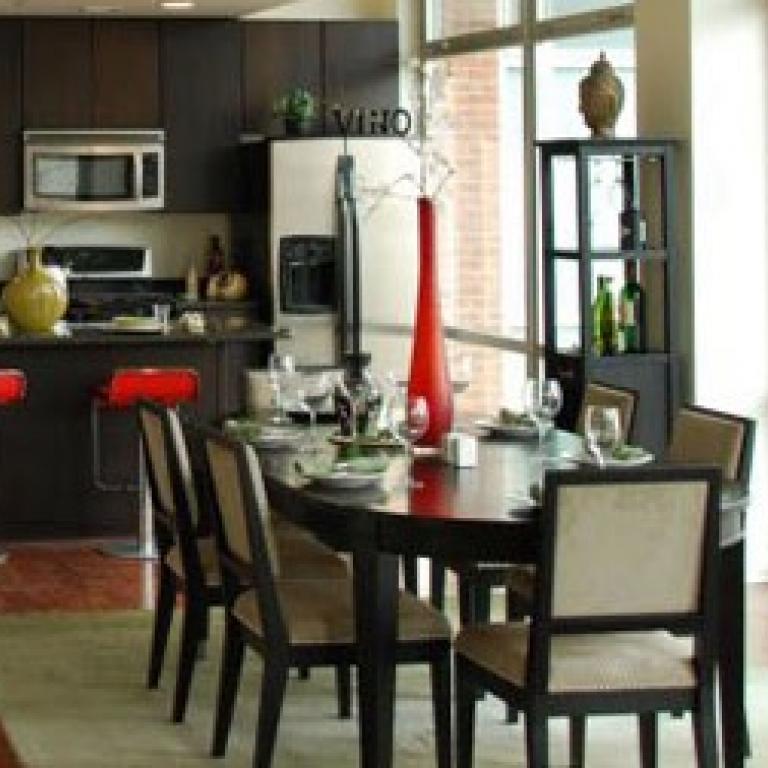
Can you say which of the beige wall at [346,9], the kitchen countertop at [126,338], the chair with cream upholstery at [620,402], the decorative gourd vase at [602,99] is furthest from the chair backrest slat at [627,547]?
the beige wall at [346,9]

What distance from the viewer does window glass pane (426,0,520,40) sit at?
34.6ft

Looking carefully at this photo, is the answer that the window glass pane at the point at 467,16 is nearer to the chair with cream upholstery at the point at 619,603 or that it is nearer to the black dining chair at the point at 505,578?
the black dining chair at the point at 505,578

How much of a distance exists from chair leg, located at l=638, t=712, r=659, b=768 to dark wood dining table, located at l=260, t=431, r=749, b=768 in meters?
0.18

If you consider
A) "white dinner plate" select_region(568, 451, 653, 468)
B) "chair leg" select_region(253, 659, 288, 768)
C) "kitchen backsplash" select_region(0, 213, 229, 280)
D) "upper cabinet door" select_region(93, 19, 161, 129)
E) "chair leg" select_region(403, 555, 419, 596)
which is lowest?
"chair leg" select_region(253, 659, 288, 768)

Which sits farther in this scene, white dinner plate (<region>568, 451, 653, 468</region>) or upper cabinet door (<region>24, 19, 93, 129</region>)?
upper cabinet door (<region>24, 19, 93, 129</region>)

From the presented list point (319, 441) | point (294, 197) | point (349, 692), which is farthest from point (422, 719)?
point (294, 197)

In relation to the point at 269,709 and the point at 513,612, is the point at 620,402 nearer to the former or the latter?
the point at 513,612

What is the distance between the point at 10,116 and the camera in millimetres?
11438

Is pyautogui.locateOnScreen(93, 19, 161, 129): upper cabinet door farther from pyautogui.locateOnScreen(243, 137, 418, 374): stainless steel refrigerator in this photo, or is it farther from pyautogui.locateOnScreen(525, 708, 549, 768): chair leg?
pyautogui.locateOnScreen(525, 708, 549, 768): chair leg

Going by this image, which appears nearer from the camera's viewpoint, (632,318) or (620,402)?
(620,402)

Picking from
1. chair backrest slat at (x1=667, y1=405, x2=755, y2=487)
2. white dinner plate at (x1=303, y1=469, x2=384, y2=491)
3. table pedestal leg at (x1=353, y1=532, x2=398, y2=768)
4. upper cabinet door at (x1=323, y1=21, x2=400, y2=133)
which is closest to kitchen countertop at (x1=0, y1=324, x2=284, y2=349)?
upper cabinet door at (x1=323, y1=21, x2=400, y2=133)

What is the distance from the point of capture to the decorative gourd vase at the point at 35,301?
30.8 feet

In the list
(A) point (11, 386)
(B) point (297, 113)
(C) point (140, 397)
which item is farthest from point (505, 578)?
(B) point (297, 113)

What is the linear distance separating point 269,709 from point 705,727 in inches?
45.7
